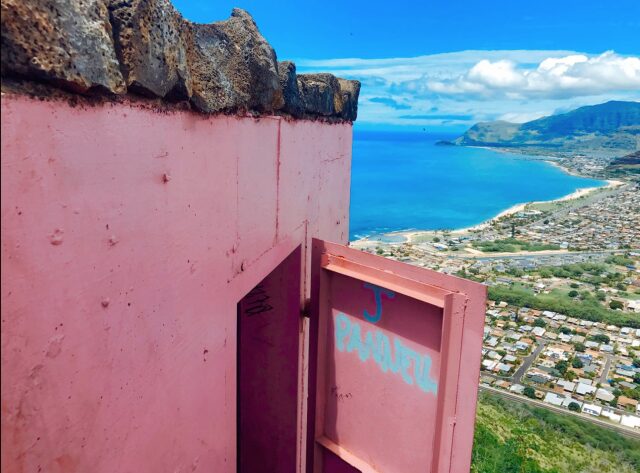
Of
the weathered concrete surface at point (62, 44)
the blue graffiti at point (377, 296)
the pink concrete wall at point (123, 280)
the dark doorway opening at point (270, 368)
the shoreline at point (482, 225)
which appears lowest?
the shoreline at point (482, 225)

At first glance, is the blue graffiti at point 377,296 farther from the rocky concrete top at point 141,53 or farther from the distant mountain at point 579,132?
the distant mountain at point 579,132

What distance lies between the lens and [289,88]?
241cm

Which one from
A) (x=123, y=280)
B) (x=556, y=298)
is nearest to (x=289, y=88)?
(x=123, y=280)

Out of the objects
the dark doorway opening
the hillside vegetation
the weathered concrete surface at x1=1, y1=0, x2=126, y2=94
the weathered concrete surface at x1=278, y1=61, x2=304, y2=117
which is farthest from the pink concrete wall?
the hillside vegetation

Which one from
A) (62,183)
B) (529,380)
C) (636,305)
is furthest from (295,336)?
(636,305)

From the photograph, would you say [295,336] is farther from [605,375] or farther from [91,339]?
Result: [605,375]

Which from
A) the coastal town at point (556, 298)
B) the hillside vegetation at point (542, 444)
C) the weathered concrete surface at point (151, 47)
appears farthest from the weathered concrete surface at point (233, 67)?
the coastal town at point (556, 298)

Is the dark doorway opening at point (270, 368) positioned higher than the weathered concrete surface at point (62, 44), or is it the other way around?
the weathered concrete surface at point (62, 44)

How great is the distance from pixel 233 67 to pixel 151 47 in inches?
24.8

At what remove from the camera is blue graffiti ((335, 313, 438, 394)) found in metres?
2.16

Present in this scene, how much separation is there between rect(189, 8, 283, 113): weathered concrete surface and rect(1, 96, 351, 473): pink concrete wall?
0.08m

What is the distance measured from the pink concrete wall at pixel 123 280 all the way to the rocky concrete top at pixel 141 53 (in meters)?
0.06

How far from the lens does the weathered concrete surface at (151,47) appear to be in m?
1.17

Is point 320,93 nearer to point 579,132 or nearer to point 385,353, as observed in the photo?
point 385,353
